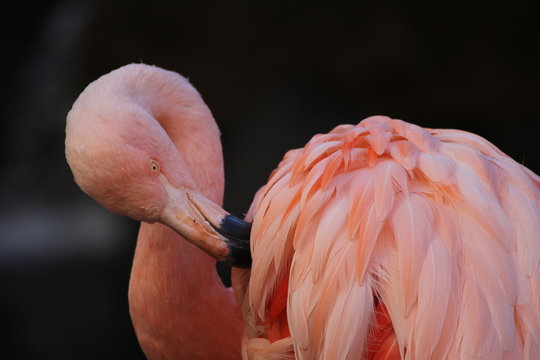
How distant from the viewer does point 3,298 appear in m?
2.91

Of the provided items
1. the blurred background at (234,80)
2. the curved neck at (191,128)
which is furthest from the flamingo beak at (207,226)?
the blurred background at (234,80)

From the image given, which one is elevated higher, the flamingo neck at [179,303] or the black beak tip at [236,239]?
the black beak tip at [236,239]

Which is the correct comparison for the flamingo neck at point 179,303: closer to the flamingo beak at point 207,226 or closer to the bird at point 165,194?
the bird at point 165,194

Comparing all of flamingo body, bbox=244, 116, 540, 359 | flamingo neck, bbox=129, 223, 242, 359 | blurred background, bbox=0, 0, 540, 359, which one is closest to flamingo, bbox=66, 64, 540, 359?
flamingo body, bbox=244, 116, 540, 359

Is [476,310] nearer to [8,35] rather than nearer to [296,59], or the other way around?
[296,59]

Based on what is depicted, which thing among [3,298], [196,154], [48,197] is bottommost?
[3,298]

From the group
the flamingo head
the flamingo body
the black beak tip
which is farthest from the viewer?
the black beak tip

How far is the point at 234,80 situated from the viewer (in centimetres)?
309

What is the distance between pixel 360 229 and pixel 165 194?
1.30ft

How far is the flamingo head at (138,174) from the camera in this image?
3.93 ft

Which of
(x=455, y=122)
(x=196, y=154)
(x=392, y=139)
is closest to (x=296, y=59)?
(x=455, y=122)

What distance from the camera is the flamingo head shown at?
120 cm

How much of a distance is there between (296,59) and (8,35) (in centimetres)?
129

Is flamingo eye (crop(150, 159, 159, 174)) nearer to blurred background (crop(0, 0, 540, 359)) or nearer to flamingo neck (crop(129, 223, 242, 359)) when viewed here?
flamingo neck (crop(129, 223, 242, 359))
